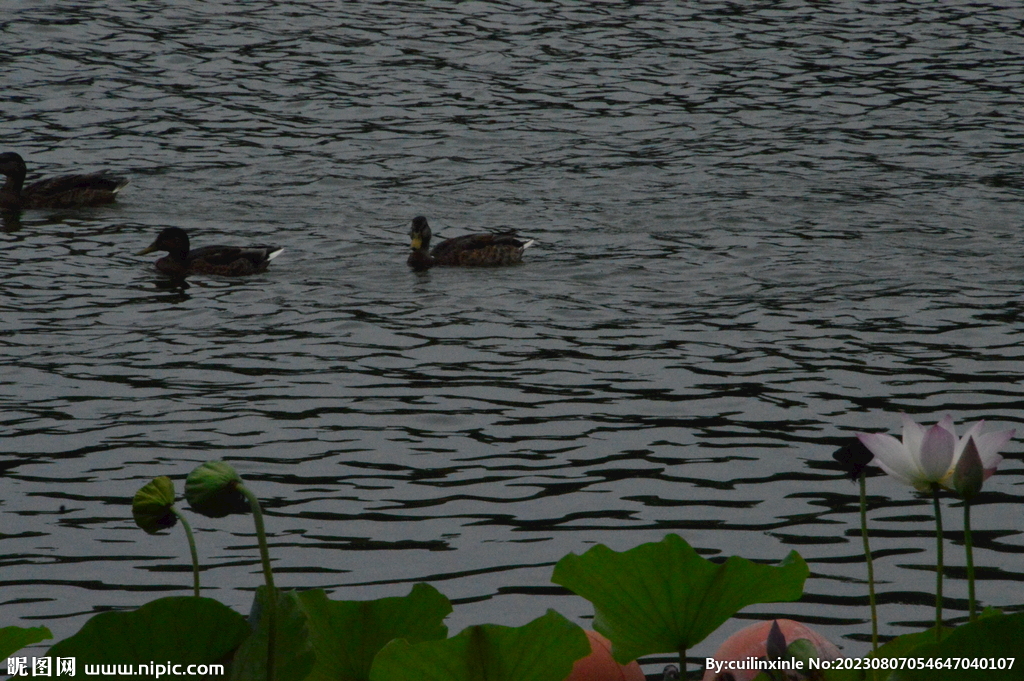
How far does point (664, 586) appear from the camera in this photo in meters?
3.71

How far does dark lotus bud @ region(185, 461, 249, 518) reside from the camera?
311 centimetres

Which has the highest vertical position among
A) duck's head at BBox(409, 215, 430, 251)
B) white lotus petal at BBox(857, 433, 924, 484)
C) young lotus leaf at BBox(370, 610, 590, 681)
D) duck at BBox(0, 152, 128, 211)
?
white lotus petal at BBox(857, 433, 924, 484)

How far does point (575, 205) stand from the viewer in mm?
17609

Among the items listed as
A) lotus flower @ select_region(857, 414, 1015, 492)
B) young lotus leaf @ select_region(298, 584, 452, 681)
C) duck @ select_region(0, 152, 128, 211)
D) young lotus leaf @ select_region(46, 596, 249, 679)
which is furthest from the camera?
duck @ select_region(0, 152, 128, 211)

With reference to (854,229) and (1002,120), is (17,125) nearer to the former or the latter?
(854,229)

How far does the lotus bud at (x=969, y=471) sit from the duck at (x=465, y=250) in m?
11.8

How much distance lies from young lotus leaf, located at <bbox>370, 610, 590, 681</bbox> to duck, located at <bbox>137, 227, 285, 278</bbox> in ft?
38.2

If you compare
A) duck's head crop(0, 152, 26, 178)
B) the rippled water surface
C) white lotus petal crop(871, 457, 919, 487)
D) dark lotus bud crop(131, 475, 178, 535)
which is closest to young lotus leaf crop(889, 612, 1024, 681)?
white lotus petal crop(871, 457, 919, 487)

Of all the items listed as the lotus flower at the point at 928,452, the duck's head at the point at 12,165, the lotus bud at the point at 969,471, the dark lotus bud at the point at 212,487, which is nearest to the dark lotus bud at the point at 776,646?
the lotus flower at the point at 928,452

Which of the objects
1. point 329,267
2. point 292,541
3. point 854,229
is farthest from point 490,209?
point 292,541

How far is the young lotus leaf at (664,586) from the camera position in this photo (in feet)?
12.1

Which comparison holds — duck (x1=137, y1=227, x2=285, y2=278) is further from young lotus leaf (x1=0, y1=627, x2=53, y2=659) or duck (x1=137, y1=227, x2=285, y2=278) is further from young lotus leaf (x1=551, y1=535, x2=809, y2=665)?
young lotus leaf (x1=551, y1=535, x2=809, y2=665)

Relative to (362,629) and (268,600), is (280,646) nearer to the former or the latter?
(268,600)

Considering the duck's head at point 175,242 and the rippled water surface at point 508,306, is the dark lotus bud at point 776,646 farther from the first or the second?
the duck's head at point 175,242
